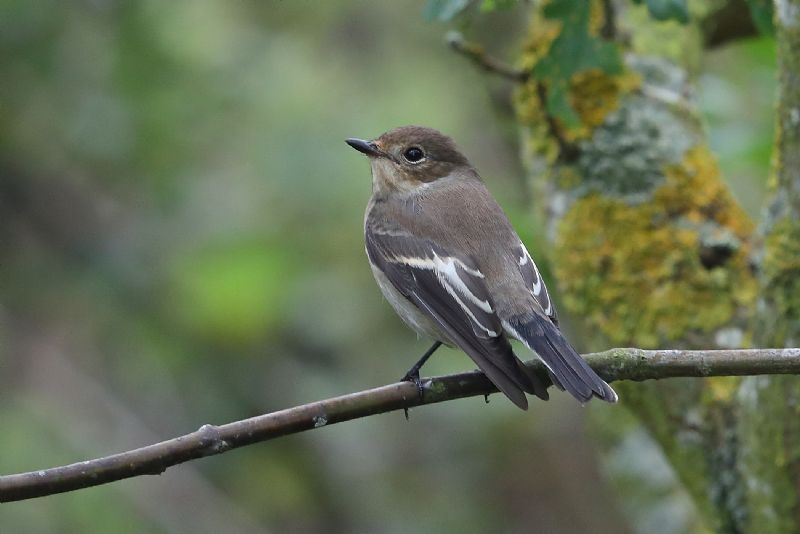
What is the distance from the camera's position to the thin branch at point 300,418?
259 cm

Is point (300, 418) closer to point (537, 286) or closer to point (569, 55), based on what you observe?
point (537, 286)

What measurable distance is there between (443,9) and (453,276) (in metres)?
0.94

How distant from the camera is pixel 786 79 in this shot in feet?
11.8


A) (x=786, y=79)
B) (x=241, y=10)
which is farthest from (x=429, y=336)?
(x=241, y=10)

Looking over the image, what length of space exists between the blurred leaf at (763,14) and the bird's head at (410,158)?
137 cm

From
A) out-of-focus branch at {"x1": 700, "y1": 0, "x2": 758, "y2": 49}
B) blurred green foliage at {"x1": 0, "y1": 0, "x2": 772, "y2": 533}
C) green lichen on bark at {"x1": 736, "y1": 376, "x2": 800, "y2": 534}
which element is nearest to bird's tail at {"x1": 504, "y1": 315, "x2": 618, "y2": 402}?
green lichen on bark at {"x1": 736, "y1": 376, "x2": 800, "y2": 534}

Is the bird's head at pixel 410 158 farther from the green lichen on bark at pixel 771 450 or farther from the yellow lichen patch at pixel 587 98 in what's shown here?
the green lichen on bark at pixel 771 450

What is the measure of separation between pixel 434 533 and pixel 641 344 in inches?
143

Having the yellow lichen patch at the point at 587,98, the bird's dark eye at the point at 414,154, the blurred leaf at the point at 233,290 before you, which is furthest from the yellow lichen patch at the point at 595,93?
the blurred leaf at the point at 233,290

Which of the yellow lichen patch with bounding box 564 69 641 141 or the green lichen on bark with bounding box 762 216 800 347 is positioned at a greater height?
the yellow lichen patch with bounding box 564 69 641 141

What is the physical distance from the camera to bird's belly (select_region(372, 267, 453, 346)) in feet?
12.8

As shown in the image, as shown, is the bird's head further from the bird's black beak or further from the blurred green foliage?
the blurred green foliage

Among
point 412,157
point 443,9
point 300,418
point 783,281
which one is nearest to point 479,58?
point 443,9

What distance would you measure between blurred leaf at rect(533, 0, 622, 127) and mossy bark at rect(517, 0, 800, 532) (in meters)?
0.18
